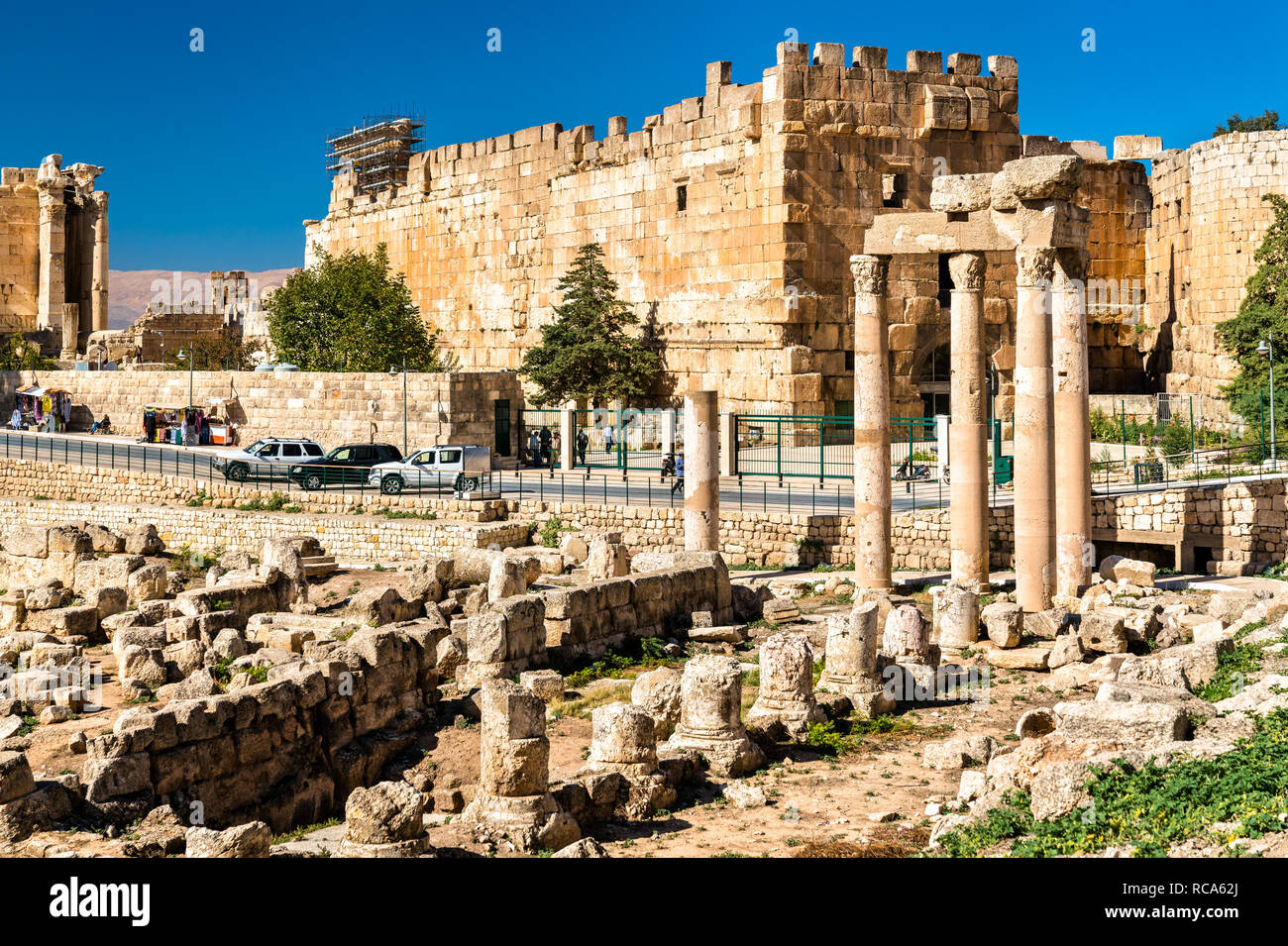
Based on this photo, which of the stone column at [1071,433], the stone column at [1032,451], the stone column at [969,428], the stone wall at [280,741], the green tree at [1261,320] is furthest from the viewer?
the green tree at [1261,320]

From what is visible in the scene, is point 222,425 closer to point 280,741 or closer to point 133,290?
point 280,741

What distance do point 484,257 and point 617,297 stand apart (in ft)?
25.0

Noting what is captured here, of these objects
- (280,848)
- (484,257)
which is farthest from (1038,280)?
(484,257)

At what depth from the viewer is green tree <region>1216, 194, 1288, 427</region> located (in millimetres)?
33125

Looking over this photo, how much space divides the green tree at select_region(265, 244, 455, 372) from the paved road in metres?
6.26

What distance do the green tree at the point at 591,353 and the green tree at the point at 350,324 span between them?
18.9 feet

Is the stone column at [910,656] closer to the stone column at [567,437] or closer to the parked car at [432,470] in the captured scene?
the parked car at [432,470]

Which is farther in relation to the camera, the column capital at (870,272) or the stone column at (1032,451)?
the column capital at (870,272)

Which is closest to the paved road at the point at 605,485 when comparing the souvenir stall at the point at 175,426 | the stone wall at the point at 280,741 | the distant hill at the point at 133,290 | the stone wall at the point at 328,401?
the souvenir stall at the point at 175,426

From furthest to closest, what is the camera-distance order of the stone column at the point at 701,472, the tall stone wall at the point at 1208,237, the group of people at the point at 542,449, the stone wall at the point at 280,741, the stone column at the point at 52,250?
the stone column at the point at 52,250
the tall stone wall at the point at 1208,237
the group of people at the point at 542,449
the stone column at the point at 701,472
the stone wall at the point at 280,741

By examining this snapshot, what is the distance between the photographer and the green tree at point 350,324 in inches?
1693
